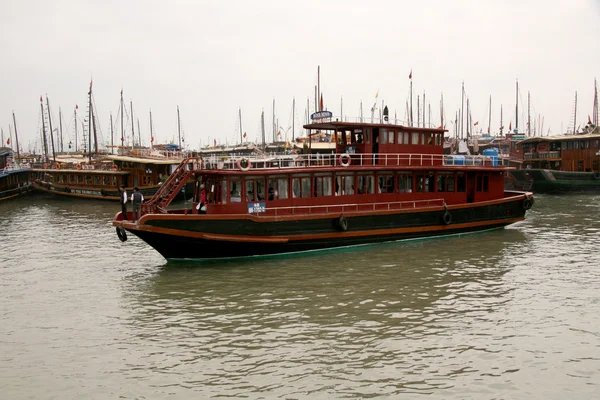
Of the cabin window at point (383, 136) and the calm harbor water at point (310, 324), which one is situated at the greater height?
the cabin window at point (383, 136)

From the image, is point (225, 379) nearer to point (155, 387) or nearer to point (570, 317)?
point (155, 387)

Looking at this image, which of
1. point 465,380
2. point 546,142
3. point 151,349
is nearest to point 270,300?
point 151,349

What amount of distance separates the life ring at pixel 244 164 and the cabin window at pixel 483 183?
447 inches

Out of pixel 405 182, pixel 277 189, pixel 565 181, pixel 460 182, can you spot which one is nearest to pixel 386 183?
pixel 405 182

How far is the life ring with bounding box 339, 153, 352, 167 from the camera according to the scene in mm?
19844

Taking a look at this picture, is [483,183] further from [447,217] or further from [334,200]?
[334,200]

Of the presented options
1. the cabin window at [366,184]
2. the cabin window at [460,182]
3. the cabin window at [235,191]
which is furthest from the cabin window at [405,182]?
the cabin window at [235,191]

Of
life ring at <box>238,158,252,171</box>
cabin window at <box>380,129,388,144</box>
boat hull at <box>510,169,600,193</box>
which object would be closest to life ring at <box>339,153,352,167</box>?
cabin window at <box>380,129,388,144</box>

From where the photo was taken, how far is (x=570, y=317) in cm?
→ 1212

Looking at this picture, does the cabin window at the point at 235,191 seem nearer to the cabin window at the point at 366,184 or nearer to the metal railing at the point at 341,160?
the metal railing at the point at 341,160

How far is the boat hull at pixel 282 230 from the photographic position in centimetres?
1689

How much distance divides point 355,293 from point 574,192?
38.2 metres

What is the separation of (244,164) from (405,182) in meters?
7.41

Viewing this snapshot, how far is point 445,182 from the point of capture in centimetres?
2322
